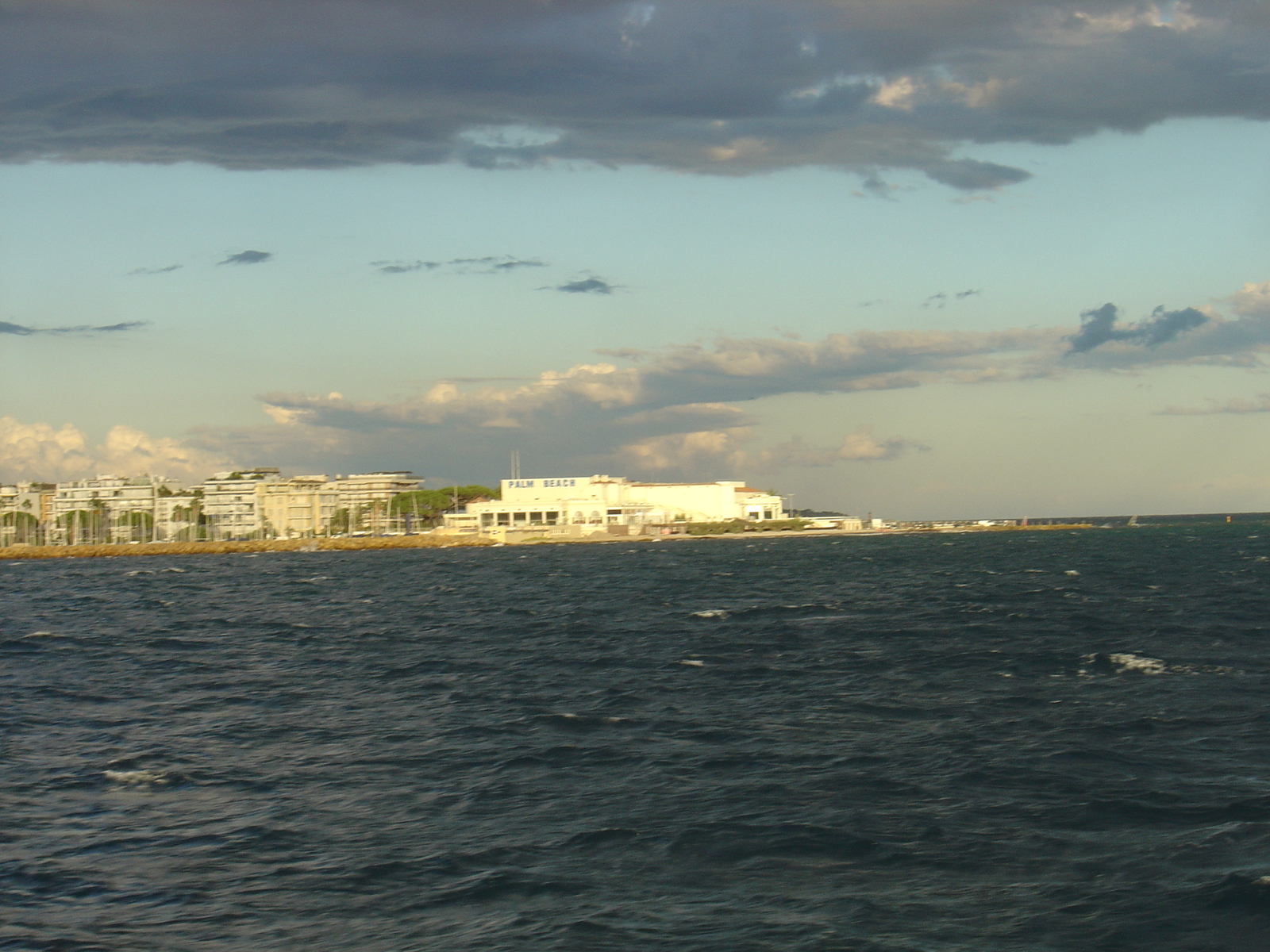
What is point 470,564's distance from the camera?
476 ft

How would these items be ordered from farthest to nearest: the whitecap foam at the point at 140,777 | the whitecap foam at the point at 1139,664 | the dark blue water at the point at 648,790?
the whitecap foam at the point at 1139,664, the whitecap foam at the point at 140,777, the dark blue water at the point at 648,790

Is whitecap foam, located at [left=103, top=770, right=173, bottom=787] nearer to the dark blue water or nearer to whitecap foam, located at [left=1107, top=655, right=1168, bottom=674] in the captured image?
the dark blue water

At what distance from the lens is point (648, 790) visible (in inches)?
850

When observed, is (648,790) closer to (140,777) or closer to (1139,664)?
(140,777)

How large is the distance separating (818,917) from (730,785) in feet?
23.4

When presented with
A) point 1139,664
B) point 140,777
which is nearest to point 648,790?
point 140,777

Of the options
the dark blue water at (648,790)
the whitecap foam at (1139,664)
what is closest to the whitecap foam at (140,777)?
the dark blue water at (648,790)

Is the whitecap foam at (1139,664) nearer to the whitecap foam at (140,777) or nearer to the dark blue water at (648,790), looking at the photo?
the dark blue water at (648,790)

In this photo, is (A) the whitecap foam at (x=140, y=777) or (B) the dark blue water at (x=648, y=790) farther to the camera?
(A) the whitecap foam at (x=140, y=777)

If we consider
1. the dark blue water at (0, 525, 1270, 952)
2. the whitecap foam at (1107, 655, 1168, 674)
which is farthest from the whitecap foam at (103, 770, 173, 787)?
the whitecap foam at (1107, 655, 1168, 674)

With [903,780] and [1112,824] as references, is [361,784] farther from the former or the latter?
[1112,824]

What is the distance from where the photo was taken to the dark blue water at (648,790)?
14.8 metres

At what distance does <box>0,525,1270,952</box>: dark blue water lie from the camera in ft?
48.5

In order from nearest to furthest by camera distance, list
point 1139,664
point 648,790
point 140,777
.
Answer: point 648,790 → point 140,777 → point 1139,664
